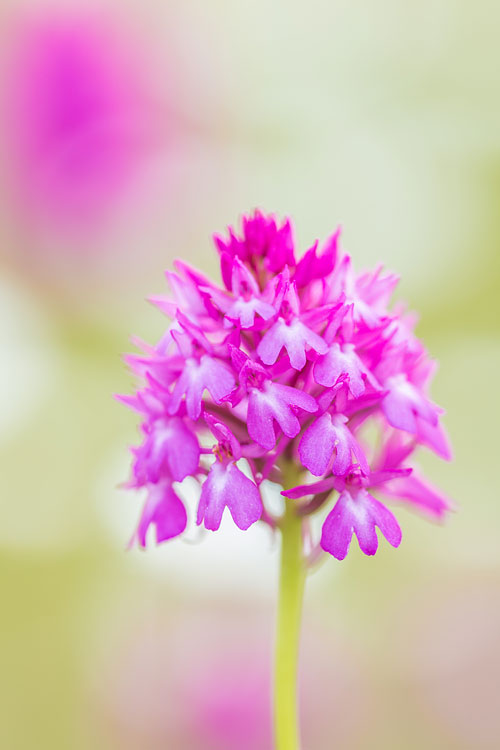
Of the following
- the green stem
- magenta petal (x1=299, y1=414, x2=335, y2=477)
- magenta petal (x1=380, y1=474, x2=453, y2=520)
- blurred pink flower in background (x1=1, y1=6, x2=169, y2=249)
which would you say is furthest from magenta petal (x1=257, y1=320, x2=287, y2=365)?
blurred pink flower in background (x1=1, y1=6, x2=169, y2=249)

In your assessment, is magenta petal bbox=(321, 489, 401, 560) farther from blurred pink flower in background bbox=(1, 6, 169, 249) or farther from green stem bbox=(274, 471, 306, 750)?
blurred pink flower in background bbox=(1, 6, 169, 249)

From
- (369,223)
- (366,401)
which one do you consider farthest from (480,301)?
(366,401)

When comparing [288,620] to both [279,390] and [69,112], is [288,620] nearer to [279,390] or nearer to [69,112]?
[279,390]

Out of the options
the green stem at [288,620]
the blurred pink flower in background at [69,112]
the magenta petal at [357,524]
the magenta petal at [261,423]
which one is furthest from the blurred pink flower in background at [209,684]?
the blurred pink flower in background at [69,112]

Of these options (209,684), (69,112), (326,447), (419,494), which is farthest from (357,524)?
(69,112)

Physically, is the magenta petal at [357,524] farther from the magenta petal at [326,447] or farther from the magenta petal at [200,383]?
the magenta petal at [200,383]

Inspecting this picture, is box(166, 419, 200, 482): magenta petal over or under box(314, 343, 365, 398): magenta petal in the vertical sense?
under

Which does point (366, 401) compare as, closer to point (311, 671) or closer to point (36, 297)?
point (311, 671)
